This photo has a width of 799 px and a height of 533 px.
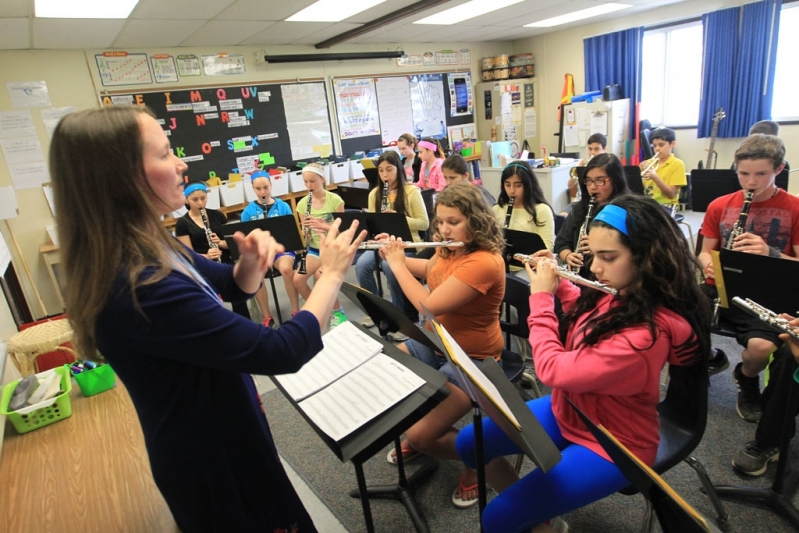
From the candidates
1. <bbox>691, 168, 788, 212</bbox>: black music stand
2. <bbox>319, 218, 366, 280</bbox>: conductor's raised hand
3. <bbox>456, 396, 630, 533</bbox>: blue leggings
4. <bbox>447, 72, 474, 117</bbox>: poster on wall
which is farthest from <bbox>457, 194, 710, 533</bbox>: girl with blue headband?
<bbox>447, 72, 474, 117</bbox>: poster on wall

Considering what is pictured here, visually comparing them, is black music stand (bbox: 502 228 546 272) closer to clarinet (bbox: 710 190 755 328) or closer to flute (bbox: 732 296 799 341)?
clarinet (bbox: 710 190 755 328)

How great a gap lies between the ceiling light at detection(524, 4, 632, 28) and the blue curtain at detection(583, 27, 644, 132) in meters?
0.62

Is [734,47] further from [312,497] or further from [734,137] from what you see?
[312,497]

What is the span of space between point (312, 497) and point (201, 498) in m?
1.10

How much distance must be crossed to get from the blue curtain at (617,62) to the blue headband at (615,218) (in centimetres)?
595

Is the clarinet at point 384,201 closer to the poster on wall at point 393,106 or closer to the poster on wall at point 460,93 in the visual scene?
the poster on wall at point 393,106

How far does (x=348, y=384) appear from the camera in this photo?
1297 mm

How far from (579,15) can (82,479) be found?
21.7 ft

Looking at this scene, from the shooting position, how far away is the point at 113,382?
2.15 metres

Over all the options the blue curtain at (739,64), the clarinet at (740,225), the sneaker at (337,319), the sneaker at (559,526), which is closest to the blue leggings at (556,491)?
the sneaker at (559,526)

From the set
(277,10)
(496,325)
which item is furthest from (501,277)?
(277,10)

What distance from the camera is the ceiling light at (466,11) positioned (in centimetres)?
461

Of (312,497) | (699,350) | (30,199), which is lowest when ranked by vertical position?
(312,497)

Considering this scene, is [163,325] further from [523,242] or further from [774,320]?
[523,242]
